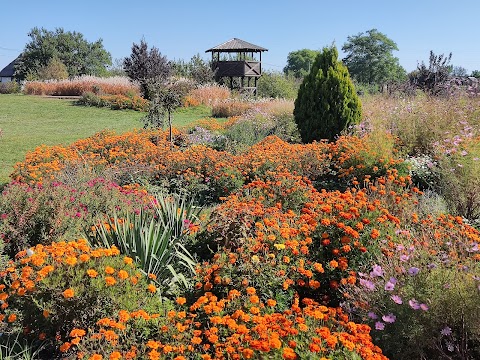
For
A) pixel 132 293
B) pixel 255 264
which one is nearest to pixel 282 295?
pixel 255 264

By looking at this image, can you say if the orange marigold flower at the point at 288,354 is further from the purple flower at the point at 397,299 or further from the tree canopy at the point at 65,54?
the tree canopy at the point at 65,54

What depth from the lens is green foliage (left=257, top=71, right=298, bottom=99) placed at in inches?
1087

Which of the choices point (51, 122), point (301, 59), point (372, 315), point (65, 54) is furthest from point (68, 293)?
point (301, 59)

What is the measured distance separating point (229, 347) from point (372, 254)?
1.56m

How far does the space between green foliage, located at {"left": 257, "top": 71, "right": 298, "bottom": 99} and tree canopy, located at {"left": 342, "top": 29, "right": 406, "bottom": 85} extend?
48.8m

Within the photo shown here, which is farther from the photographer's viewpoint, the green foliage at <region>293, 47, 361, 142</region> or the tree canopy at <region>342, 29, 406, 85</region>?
the tree canopy at <region>342, 29, 406, 85</region>

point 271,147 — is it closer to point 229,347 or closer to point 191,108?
point 229,347

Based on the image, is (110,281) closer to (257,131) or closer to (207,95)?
(257,131)

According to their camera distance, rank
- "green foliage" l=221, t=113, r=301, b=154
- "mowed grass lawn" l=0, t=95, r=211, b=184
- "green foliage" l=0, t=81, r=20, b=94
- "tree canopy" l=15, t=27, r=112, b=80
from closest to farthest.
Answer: "green foliage" l=221, t=113, r=301, b=154 → "mowed grass lawn" l=0, t=95, r=211, b=184 → "green foliage" l=0, t=81, r=20, b=94 → "tree canopy" l=15, t=27, r=112, b=80

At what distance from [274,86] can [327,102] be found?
63.7 feet

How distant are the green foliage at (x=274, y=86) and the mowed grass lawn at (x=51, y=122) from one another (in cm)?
756

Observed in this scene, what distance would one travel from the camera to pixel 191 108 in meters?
21.6

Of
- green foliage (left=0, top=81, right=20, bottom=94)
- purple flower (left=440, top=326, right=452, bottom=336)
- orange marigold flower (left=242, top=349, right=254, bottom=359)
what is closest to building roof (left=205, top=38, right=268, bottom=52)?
green foliage (left=0, top=81, right=20, bottom=94)

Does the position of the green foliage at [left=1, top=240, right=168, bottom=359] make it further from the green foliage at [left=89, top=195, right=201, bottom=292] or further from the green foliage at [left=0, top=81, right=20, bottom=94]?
the green foliage at [left=0, top=81, right=20, bottom=94]
